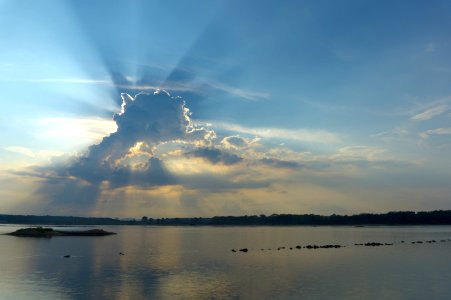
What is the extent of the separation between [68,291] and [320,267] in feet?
116

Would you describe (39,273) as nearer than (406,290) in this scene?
No

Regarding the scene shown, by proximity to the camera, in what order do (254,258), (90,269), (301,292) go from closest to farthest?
(301,292), (90,269), (254,258)

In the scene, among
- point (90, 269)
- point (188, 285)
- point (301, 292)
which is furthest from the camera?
point (90, 269)

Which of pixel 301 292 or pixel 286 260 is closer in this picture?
pixel 301 292

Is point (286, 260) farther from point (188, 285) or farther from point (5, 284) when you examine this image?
point (5, 284)

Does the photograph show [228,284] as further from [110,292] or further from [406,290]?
[406,290]

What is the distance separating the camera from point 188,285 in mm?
47000

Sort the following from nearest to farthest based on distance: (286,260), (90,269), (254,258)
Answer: (90,269)
(286,260)
(254,258)

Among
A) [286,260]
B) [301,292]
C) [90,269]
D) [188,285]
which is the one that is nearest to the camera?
[301,292]

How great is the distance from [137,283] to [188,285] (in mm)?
5808

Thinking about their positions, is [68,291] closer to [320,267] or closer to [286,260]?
[320,267]

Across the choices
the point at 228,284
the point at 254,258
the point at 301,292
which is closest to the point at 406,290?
the point at 301,292

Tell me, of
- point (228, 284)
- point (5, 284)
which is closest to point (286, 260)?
point (228, 284)

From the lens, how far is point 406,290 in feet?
144
